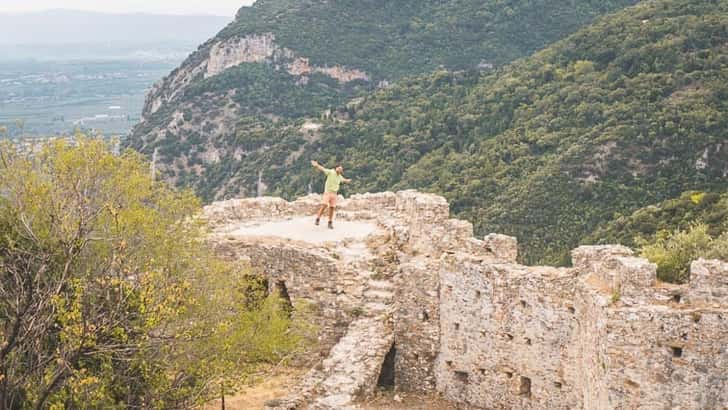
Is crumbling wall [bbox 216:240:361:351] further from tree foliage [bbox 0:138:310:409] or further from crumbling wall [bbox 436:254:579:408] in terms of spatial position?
crumbling wall [bbox 436:254:579:408]

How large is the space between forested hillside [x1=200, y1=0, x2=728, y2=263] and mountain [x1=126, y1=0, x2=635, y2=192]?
29.0 m

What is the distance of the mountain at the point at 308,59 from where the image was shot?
12169 cm

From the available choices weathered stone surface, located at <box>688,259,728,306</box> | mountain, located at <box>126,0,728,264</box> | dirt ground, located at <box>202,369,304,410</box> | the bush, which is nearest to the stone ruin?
weathered stone surface, located at <box>688,259,728,306</box>

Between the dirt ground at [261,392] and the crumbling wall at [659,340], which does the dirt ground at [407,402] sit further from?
the crumbling wall at [659,340]

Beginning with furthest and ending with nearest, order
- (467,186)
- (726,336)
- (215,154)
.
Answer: (215,154)
(467,186)
(726,336)

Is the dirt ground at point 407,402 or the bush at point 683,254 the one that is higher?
the bush at point 683,254

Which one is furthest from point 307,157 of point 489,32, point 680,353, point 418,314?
point 680,353

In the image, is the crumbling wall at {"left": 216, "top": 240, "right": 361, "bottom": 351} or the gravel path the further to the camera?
the gravel path

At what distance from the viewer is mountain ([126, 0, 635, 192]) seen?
121688 mm

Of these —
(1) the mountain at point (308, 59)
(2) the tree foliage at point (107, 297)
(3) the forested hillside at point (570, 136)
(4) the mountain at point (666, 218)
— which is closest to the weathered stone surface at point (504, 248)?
(2) the tree foliage at point (107, 297)

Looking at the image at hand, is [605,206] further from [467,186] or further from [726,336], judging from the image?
[726,336]

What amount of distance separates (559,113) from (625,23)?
45.3 feet

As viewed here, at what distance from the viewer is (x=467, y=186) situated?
59.6 metres

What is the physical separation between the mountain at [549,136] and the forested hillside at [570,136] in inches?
4.5
